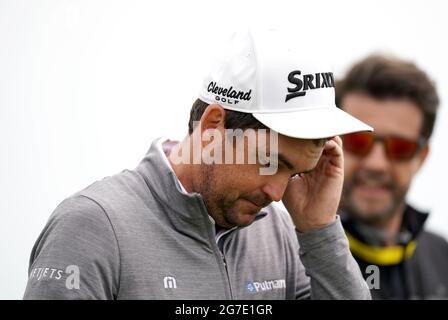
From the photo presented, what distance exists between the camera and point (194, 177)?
9.80 feet

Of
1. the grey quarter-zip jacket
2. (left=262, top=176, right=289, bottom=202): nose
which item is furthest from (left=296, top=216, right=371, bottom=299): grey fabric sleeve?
(left=262, top=176, right=289, bottom=202): nose

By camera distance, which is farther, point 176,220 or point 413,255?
point 413,255

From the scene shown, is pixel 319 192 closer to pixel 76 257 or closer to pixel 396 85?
pixel 76 257

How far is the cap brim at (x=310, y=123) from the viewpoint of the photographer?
2.79 meters

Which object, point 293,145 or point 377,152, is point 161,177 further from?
point 377,152

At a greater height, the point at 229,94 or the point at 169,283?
the point at 229,94

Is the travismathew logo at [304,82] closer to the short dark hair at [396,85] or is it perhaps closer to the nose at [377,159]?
the nose at [377,159]

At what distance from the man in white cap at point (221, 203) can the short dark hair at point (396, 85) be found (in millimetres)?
1917

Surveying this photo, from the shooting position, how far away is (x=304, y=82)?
9.38 feet

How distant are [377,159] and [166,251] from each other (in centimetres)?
216

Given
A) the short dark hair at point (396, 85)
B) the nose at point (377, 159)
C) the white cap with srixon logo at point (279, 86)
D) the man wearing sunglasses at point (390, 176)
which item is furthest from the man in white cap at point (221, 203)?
the short dark hair at point (396, 85)

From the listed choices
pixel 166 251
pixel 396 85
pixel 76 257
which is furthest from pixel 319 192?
pixel 396 85

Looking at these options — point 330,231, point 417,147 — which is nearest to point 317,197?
point 330,231
